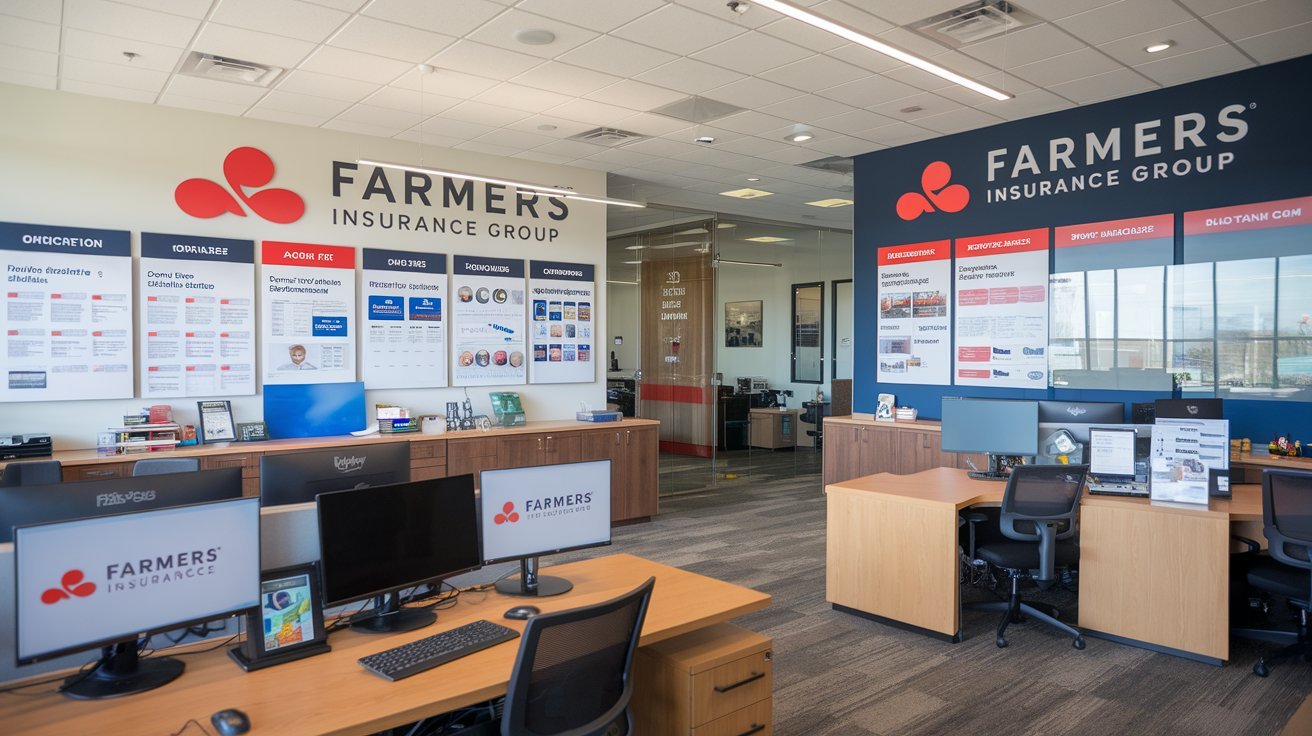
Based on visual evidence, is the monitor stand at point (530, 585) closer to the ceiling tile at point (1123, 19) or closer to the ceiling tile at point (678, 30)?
the ceiling tile at point (678, 30)

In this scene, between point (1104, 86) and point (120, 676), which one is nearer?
point (120, 676)

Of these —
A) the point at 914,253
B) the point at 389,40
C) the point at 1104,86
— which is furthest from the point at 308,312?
the point at 1104,86

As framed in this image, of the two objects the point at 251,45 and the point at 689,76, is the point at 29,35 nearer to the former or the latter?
the point at 251,45

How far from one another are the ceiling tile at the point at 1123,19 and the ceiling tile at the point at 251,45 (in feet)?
14.3

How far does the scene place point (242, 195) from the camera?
19.3 feet

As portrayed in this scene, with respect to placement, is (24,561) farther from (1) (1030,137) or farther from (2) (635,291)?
(2) (635,291)

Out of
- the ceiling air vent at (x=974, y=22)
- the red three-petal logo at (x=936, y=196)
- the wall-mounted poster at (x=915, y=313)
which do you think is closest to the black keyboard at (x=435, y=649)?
the ceiling air vent at (x=974, y=22)

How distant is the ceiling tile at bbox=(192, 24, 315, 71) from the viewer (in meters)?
4.34

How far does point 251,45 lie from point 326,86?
0.73 m

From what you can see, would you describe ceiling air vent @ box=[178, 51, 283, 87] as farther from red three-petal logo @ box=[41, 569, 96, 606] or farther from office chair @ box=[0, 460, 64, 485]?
red three-petal logo @ box=[41, 569, 96, 606]

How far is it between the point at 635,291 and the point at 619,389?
256 cm

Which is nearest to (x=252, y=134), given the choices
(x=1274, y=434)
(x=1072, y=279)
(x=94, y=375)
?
(x=94, y=375)

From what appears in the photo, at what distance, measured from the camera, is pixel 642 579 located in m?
3.06

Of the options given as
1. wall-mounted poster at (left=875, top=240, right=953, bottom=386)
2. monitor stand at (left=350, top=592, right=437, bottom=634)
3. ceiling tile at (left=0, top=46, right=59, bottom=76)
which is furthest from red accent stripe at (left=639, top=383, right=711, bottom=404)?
monitor stand at (left=350, top=592, right=437, bottom=634)
